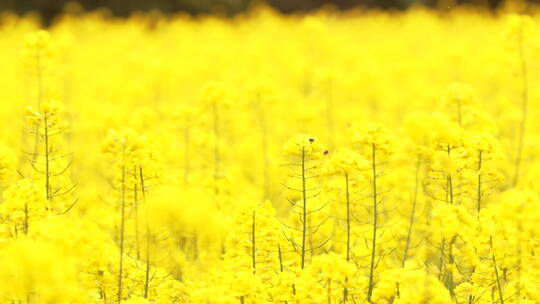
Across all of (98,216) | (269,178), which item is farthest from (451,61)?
(98,216)

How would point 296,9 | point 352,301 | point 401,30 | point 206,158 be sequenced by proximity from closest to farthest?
point 352,301, point 206,158, point 401,30, point 296,9

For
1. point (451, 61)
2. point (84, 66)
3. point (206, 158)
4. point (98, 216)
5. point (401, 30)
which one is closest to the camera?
point (98, 216)

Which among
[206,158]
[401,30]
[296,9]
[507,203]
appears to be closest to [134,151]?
[507,203]

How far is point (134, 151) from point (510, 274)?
190cm

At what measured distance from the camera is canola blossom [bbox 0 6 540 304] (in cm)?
337

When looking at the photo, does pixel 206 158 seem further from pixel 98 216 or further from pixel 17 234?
pixel 17 234

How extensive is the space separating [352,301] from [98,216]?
2.01 metres

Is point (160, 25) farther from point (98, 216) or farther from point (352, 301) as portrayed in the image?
point (352, 301)

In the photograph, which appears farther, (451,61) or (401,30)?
(401,30)

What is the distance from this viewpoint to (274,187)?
6793 millimetres

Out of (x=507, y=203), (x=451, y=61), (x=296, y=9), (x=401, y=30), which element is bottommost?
(x=507, y=203)

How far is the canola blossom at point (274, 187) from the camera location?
3.37 m

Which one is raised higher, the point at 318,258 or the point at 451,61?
the point at 451,61

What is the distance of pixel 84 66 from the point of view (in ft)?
43.2
